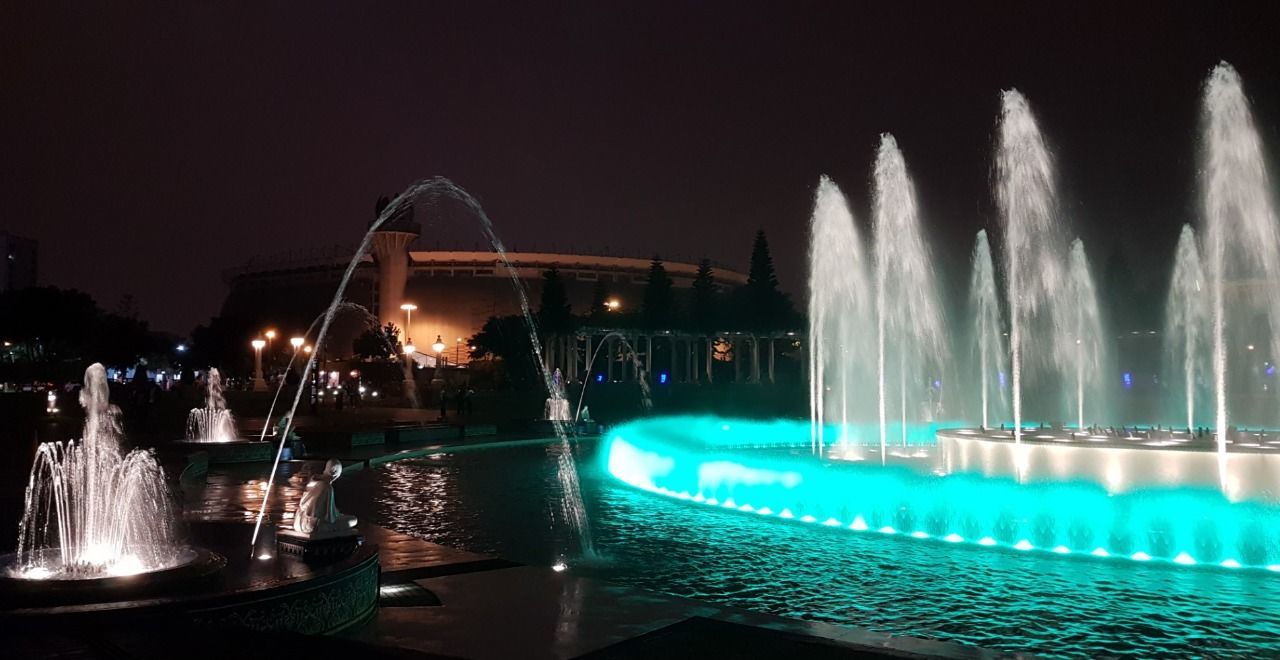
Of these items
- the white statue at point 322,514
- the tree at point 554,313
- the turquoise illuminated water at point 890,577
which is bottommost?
the turquoise illuminated water at point 890,577

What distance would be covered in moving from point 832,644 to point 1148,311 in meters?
61.7

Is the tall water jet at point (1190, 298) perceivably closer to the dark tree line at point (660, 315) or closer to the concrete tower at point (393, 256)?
the dark tree line at point (660, 315)

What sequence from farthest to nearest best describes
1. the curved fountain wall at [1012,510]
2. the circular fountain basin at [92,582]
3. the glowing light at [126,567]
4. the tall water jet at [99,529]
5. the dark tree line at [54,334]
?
the dark tree line at [54,334] < the curved fountain wall at [1012,510] < the tall water jet at [99,529] < the glowing light at [126,567] < the circular fountain basin at [92,582]

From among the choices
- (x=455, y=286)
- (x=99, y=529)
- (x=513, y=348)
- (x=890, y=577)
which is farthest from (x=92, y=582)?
(x=455, y=286)

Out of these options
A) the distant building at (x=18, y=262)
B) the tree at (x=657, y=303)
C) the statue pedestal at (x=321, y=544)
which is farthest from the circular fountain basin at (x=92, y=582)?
the distant building at (x=18, y=262)

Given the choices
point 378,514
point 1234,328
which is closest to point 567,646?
point 378,514

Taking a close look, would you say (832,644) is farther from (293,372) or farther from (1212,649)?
(293,372)

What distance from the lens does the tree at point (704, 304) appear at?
6644 centimetres

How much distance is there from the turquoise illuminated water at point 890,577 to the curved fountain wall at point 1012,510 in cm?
27

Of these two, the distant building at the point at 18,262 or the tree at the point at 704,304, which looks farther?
the distant building at the point at 18,262

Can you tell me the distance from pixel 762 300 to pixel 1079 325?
38.4 m

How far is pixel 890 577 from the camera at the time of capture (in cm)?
841

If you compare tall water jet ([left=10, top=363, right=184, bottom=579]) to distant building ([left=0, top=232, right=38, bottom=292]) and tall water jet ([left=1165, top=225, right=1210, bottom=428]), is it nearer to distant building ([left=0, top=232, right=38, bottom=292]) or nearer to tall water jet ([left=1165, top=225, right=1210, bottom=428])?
tall water jet ([left=1165, top=225, right=1210, bottom=428])

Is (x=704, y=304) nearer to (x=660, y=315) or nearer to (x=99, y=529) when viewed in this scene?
(x=660, y=315)
